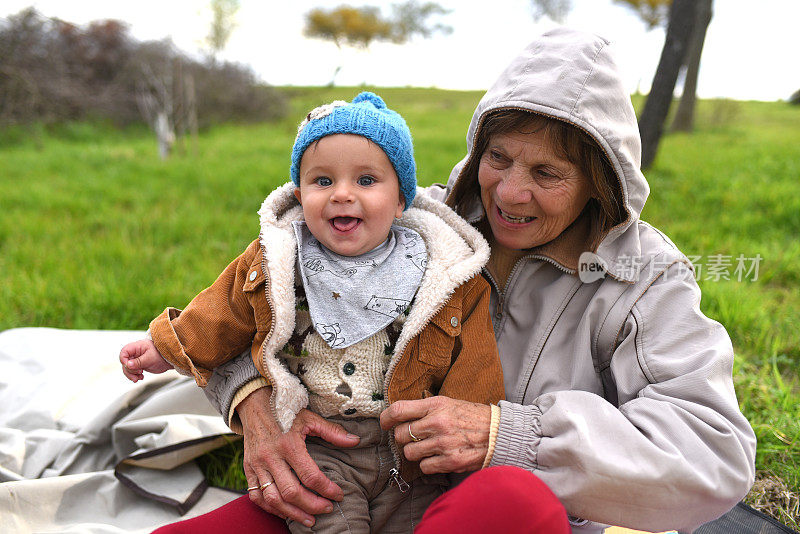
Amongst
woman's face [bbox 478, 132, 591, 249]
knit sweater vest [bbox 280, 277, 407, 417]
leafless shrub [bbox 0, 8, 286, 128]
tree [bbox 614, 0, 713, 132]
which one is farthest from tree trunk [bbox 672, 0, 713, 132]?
knit sweater vest [bbox 280, 277, 407, 417]

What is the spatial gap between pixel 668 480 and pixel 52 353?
2.97 meters

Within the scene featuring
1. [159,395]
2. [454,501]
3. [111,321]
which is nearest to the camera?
[454,501]

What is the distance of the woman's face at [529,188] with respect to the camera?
183 centimetres

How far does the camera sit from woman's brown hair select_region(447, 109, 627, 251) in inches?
71.0

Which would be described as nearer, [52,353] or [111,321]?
[52,353]

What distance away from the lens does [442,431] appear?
5.31 ft

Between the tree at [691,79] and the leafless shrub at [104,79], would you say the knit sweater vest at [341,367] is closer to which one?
the tree at [691,79]

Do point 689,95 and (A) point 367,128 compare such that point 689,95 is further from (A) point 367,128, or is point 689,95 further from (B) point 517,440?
(B) point 517,440

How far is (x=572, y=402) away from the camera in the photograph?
5.27 feet

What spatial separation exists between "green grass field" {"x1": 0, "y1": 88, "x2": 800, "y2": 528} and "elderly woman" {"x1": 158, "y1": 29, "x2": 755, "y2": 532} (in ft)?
2.99

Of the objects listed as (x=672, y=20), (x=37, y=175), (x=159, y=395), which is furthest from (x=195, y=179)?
(x=672, y=20)

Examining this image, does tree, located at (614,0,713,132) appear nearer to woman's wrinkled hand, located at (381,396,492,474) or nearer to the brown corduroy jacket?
the brown corduroy jacket

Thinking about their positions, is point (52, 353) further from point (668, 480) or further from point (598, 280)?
point (668, 480)

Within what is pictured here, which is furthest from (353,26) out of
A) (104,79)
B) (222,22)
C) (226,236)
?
(226,236)
